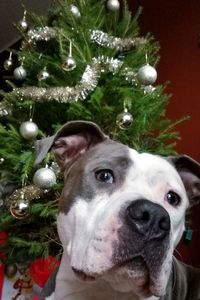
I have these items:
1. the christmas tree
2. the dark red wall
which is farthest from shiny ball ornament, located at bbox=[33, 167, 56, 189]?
the dark red wall

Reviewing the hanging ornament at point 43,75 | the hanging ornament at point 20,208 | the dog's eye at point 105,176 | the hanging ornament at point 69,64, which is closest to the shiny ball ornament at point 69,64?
the hanging ornament at point 69,64

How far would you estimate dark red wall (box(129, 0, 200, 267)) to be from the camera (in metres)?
2.75

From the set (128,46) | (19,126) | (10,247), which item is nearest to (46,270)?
(10,247)

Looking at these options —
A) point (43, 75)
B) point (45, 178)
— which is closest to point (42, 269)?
point (45, 178)

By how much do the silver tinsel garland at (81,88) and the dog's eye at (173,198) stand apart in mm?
703

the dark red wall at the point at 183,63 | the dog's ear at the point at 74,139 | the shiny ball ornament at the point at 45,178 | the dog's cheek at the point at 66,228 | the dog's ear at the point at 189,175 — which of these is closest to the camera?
the dog's cheek at the point at 66,228

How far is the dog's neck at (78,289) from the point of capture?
4.27ft

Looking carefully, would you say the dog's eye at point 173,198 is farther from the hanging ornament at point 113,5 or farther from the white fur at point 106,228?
the hanging ornament at point 113,5

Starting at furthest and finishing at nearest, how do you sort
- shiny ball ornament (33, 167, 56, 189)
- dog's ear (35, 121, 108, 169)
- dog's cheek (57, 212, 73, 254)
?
1. shiny ball ornament (33, 167, 56, 189)
2. dog's ear (35, 121, 108, 169)
3. dog's cheek (57, 212, 73, 254)

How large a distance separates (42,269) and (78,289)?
0.75 m

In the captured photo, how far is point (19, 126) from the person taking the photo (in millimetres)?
2006

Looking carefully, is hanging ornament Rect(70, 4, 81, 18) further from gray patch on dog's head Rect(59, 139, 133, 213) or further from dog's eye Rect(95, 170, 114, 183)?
dog's eye Rect(95, 170, 114, 183)

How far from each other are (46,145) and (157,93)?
0.77 meters

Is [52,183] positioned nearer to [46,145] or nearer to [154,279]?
[46,145]
